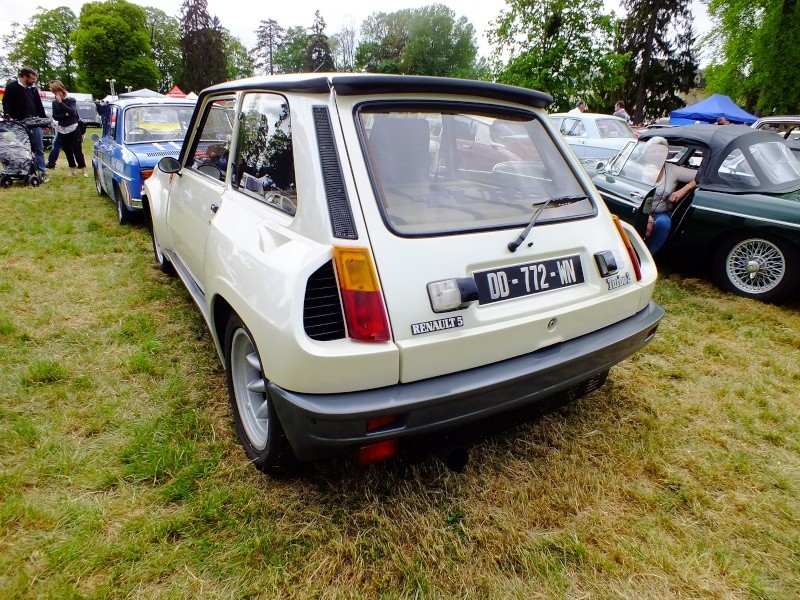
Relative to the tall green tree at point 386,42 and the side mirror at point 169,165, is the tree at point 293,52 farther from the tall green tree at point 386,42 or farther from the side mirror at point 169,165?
the side mirror at point 169,165

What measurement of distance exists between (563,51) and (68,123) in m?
15.5

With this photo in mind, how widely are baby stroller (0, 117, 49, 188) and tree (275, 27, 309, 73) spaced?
2558 inches

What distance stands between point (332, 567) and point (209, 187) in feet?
7.01

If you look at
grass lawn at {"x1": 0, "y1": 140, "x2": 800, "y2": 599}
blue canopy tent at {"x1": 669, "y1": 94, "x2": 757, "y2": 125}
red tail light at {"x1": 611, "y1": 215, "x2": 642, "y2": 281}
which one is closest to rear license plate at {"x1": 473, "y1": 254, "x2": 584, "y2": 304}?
red tail light at {"x1": 611, "y1": 215, "x2": 642, "y2": 281}

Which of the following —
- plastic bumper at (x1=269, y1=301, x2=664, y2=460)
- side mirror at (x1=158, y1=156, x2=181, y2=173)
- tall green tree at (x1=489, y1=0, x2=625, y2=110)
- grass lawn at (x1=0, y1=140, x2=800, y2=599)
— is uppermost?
tall green tree at (x1=489, y1=0, x2=625, y2=110)

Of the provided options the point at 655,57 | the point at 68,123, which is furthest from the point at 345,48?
the point at 68,123

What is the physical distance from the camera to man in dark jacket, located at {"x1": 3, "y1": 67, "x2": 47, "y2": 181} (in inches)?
343

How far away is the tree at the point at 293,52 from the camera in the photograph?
228 feet

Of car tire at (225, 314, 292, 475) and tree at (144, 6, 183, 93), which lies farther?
tree at (144, 6, 183, 93)

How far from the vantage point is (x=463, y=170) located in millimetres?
2576

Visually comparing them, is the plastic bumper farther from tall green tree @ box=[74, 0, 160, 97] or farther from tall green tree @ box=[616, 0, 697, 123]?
tall green tree @ box=[74, 0, 160, 97]

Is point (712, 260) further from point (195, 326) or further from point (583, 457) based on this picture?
point (195, 326)

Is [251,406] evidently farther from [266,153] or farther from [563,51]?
[563,51]

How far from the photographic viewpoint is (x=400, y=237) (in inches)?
71.2
